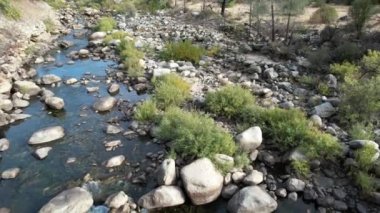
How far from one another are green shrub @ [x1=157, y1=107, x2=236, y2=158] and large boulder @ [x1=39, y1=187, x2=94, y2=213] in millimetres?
2407

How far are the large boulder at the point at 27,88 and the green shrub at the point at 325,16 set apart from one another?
15007 mm

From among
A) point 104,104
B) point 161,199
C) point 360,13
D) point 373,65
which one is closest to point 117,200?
point 161,199

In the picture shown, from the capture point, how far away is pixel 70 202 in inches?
287

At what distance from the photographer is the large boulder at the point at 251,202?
291 inches

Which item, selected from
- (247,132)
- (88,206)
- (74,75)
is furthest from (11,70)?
(247,132)

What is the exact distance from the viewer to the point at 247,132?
9.38m

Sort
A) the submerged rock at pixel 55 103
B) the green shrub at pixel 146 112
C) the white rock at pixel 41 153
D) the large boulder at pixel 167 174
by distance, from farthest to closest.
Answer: the submerged rock at pixel 55 103 < the green shrub at pixel 146 112 < the white rock at pixel 41 153 < the large boulder at pixel 167 174

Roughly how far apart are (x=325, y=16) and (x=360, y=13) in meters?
2.98

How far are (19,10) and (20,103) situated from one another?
370 inches

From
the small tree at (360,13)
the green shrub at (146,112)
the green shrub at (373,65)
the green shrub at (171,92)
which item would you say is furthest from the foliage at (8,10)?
the small tree at (360,13)

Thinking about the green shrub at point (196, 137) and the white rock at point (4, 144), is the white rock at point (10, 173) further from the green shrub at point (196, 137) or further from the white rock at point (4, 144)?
the green shrub at point (196, 137)

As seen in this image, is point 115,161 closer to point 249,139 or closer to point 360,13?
point 249,139

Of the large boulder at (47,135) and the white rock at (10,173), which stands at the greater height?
the large boulder at (47,135)

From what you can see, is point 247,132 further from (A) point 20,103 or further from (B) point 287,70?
(A) point 20,103
